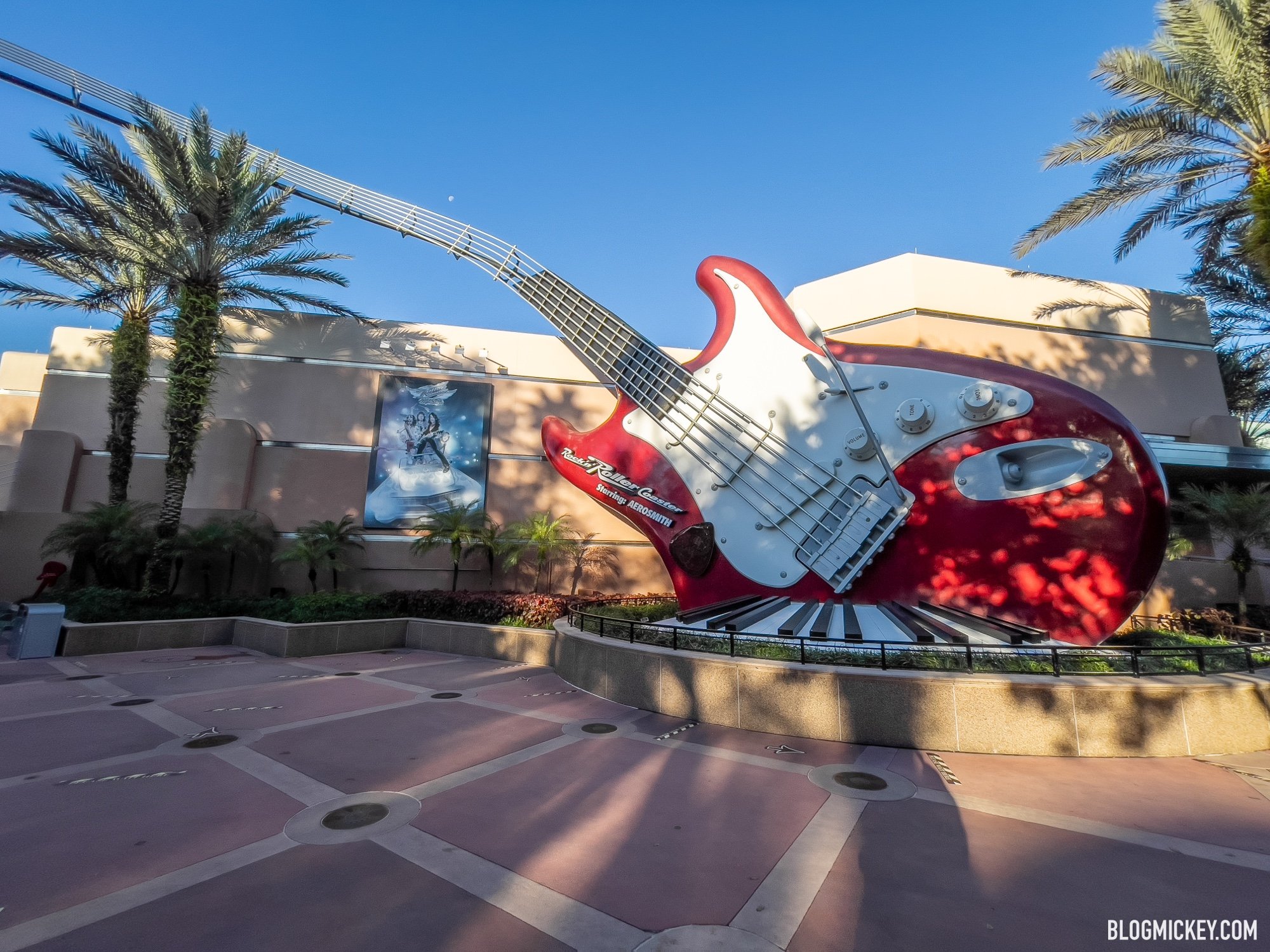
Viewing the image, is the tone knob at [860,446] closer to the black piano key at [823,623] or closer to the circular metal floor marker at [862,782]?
the black piano key at [823,623]

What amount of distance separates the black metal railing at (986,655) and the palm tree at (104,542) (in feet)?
48.3

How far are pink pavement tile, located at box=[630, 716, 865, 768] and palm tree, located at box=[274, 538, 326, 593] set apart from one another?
12.9 metres

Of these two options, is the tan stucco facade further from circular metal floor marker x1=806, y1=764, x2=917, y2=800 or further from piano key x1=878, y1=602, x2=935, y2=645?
circular metal floor marker x1=806, y1=764, x2=917, y2=800

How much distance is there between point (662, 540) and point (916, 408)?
5335 millimetres

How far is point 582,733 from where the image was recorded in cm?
672

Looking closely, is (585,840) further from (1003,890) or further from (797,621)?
(797,621)

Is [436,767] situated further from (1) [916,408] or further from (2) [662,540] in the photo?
(1) [916,408]

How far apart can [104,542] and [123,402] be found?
167 inches

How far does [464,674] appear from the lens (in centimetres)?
1062

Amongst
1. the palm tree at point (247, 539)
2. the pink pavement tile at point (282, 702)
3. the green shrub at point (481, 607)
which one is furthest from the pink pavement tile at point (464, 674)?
the palm tree at point (247, 539)

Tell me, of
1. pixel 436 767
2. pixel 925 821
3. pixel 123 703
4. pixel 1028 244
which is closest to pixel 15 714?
pixel 123 703

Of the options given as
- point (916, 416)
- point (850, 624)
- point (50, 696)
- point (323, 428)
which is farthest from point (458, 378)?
point (850, 624)

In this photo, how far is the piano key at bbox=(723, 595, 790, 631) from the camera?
349 inches

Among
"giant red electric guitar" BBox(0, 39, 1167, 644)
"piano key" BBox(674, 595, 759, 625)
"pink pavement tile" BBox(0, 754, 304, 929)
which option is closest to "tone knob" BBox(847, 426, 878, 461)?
"giant red electric guitar" BBox(0, 39, 1167, 644)
